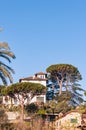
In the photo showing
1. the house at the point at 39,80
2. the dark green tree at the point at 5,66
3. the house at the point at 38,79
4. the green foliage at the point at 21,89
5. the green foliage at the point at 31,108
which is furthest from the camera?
the house at the point at 38,79

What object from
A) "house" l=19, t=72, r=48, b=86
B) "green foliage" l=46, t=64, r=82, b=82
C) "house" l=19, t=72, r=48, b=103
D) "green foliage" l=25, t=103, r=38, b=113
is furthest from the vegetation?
"green foliage" l=46, t=64, r=82, b=82

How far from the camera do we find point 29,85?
2067 inches

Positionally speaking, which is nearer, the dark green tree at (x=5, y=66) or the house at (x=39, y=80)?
the dark green tree at (x=5, y=66)

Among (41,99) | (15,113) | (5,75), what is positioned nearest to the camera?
(5,75)

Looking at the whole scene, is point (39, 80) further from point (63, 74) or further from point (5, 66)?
point (5, 66)

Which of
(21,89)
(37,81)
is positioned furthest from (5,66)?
(37,81)

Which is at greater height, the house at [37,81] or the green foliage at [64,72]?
the green foliage at [64,72]

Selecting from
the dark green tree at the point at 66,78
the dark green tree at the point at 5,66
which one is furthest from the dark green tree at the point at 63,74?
the dark green tree at the point at 5,66

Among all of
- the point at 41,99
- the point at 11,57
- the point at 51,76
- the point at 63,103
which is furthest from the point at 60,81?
the point at 11,57

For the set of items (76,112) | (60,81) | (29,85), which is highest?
(60,81)

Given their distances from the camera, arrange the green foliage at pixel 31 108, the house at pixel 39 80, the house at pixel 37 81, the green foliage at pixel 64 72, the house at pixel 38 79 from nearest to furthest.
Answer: the green foliage at pixel 31 108, the house at pixel 37 81, the house at pixel 39 80, the green foliage at pixel 64 72, the house at pixel 38 79

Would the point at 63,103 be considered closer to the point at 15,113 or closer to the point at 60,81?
the point at 15,113

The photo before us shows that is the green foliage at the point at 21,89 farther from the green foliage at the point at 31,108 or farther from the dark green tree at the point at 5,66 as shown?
the dark green tree at the point at 5,66

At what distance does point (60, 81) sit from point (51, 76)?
1.94 meters
